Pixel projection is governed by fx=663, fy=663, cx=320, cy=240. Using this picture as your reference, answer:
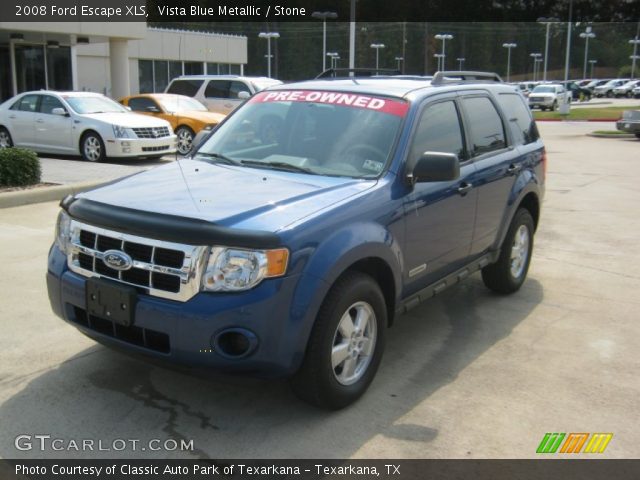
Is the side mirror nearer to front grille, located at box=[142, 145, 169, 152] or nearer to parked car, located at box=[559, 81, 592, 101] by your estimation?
front grille, located at box=[142, 145, 169, 152]

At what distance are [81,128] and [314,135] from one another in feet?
35.3

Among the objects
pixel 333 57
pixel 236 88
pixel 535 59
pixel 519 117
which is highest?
pixel 535 59

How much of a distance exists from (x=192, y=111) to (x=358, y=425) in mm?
13871

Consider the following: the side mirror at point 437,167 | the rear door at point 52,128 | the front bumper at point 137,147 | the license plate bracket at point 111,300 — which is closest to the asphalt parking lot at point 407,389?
Result: the license plate bracket at point 111,300

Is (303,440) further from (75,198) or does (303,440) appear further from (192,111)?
(192,111)

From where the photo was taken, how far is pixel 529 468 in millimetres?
3303

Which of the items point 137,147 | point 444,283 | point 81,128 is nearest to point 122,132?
point 137,147

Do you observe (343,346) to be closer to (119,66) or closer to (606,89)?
(119,66)

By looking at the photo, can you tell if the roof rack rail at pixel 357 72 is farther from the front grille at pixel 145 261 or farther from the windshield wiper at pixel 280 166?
the front grille at pixel 145 261

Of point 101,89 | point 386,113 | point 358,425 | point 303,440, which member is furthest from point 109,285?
point 101,89

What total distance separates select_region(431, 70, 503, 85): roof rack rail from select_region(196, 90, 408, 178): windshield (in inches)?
36.5

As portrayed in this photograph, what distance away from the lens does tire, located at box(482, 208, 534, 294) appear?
5.73 metres

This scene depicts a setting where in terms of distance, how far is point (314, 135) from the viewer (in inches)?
177

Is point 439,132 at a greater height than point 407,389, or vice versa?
point 439,132
